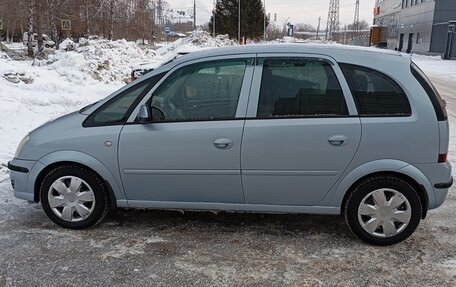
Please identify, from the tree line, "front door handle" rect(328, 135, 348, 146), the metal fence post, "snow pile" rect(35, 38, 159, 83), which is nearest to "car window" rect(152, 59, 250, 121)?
"front door handle" rect(328, 135, 348, 146)

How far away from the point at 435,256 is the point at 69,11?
3281cm

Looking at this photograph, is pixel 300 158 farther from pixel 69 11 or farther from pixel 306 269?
pixel 69 11

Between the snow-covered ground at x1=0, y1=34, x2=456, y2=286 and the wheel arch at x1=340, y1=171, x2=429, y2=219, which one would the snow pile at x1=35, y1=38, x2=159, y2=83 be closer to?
the snow-covered ground at x1=0, y1=34, x2=456, y2=286

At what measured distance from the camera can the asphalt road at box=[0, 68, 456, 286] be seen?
344 centimetres

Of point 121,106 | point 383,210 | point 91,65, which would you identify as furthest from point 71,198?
point 91,65

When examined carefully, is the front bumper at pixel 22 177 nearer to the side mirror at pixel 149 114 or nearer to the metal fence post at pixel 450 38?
the side mirror at pixel 149 114

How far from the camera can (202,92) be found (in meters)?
4.10

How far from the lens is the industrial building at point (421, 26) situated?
4166cm

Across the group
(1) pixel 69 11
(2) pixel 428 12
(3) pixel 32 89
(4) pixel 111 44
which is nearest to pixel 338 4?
(2) pixel 428 12

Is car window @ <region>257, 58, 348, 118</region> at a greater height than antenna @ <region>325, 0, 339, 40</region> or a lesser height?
lesser

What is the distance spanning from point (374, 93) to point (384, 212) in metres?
1.04

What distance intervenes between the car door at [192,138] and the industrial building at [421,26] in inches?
1467

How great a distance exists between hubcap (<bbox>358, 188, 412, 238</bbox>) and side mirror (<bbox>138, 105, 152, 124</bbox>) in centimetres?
204

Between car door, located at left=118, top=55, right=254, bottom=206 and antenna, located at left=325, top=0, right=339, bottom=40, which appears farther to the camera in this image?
antenna, located at left=325, top=0, right=339, bottom=40
